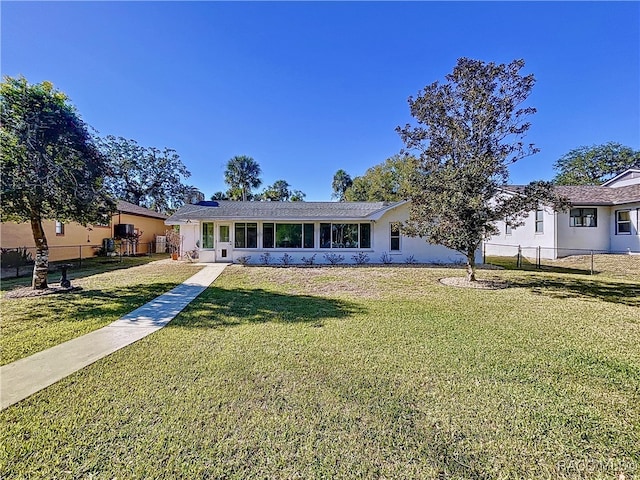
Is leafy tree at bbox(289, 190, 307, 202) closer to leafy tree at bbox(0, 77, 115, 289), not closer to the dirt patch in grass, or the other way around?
the dirt patch in grass

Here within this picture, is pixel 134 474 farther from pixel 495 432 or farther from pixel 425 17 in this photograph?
pixel 425 17

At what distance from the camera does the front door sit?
53.0ft

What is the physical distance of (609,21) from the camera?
10.1m

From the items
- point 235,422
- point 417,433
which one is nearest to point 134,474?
point 235,422

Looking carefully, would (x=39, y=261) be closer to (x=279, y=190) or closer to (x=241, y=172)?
(x=241, y=172)

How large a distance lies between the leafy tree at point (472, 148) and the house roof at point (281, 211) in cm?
528

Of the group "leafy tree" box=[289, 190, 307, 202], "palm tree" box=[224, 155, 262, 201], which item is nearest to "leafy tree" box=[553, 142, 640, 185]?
"leafy tree" box=[289, 190, 307, 202]

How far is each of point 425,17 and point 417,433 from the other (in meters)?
13.2

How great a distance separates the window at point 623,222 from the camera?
16484 mm

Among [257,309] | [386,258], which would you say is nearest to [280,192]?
[386,258]

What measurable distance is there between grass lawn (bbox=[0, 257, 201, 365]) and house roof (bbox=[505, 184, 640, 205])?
725 inches

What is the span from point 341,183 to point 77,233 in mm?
29374

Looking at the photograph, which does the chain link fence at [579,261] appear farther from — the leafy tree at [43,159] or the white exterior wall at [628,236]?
the leafy tree at [43,159]

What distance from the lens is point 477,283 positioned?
1035 centimetres
